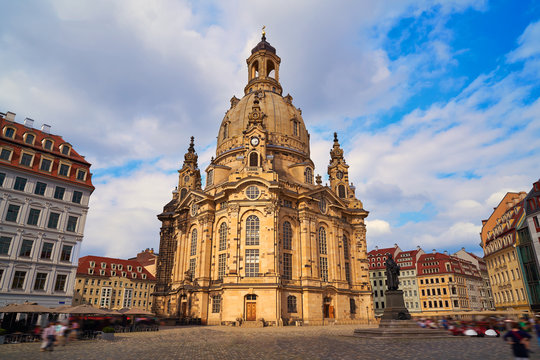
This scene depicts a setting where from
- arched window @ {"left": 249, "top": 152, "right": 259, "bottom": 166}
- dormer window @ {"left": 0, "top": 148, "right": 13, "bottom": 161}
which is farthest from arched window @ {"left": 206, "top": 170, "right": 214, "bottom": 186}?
dormer window @ {"left": 0, "top": 148, "right": 13, "bottom": 161}

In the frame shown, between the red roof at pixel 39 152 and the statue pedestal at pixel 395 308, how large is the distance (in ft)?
115

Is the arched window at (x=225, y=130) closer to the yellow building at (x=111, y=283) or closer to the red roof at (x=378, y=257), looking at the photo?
the yellow building at (x=111, y=283)

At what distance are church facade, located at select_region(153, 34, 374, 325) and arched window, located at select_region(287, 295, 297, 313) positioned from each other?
38cm

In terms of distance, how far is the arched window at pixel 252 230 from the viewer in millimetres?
46531

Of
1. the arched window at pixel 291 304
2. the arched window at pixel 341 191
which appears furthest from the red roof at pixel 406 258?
the arched window at pixel 291 304

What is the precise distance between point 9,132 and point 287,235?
3550cm

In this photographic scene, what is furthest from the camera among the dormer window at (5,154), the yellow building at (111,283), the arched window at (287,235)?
the yellow building at (111,283)

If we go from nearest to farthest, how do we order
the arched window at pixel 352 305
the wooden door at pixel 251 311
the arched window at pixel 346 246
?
the wooden door at pixel 251 311, the arched window at pixel 352 305, the arched window at pixel 346 246

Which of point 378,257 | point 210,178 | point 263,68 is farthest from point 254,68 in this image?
point 378,257

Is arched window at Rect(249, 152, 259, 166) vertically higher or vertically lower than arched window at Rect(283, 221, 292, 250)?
higher

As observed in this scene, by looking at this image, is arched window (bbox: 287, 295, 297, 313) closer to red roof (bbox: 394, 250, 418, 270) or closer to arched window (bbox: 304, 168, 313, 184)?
arched window (bbox: 304, 168, 313, 184)

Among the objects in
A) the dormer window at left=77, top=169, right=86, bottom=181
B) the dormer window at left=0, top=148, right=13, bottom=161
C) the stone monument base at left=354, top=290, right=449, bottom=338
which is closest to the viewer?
the stone monument base at left=354, top=290, right=449, bottom=338

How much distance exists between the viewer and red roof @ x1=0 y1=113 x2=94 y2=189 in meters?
36.2

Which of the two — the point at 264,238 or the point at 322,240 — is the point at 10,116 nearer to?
the point at 264,238
